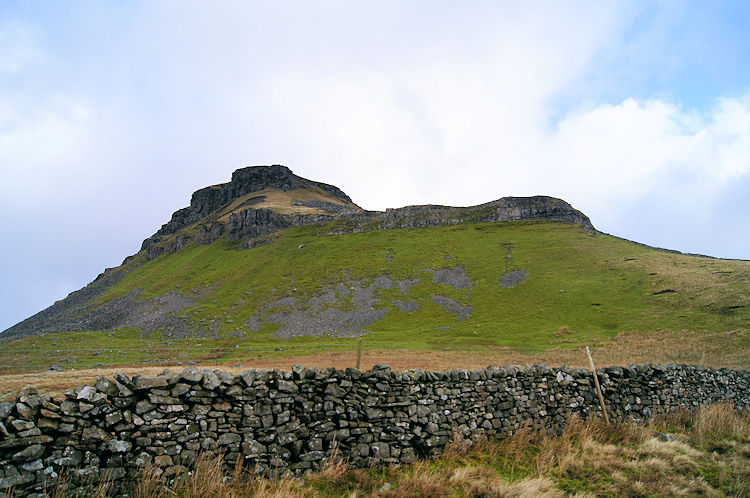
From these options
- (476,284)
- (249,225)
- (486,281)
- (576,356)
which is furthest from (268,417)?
(249,225)

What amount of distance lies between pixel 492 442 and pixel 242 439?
6537 millimetres

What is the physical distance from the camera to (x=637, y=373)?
12.8 meters

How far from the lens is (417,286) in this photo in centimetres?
7238

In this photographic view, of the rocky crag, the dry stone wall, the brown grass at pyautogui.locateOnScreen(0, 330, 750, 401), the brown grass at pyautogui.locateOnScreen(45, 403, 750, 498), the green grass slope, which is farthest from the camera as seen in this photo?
the rocky crag

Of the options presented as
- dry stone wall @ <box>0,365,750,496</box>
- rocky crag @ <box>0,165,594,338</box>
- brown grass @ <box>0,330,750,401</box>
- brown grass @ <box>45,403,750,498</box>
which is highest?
rocky crag @ <box>0,165,594,338</box>

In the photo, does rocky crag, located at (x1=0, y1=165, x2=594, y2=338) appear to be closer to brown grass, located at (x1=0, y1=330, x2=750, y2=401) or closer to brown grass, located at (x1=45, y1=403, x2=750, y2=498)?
brown grass, located at (x1=0, y1=330, x2=750, y2=401)

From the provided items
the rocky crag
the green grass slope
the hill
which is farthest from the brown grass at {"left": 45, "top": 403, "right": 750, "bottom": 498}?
the rocky crag

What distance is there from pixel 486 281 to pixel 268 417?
6876 cm

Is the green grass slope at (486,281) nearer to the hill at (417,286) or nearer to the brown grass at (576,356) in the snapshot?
the hill at (417,286)

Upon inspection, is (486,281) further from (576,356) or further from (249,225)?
(249,225)

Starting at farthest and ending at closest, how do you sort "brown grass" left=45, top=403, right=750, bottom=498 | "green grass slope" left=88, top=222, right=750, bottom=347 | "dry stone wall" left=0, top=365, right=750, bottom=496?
"green grass slope" left=88, top=222, right=750, bottom=347 → "brown grass" left=45, top=403, right=750, bottom=498 → "dry stone wall" left=0, top=365, right=750, bottom=496

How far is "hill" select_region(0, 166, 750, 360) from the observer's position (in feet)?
163

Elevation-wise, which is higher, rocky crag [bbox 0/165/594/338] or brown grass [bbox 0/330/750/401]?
rocky crag [bbox 0/165/594/338]

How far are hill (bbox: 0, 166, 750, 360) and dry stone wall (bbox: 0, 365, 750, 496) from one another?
32697mm
